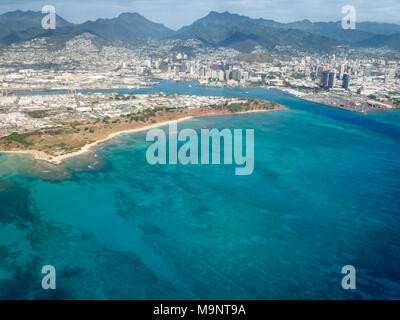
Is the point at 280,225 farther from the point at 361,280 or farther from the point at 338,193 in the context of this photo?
the point at 338,193

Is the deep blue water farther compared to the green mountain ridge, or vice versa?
the green mountain ridge

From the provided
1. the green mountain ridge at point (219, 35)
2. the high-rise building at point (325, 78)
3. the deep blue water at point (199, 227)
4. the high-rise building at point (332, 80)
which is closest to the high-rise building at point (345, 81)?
the high-rise building at point (332, 80)

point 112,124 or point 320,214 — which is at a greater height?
point 112,124

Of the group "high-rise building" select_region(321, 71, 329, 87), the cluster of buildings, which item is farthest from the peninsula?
"high-rise building" select_region(321, 71, 329, 87)

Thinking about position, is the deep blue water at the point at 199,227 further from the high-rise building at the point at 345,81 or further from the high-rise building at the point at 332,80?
the high-rise building at the point at 332,80

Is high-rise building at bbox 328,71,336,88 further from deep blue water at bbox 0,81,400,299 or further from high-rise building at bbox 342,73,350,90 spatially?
deep blue water at bbox 0,81,400,299

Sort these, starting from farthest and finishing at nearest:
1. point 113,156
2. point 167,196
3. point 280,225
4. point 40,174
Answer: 1. point 113,156
2. point 40,174
3. point 167,196
4. point 280,225

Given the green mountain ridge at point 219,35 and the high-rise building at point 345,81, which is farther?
the green mountain ridge at point 219,35
